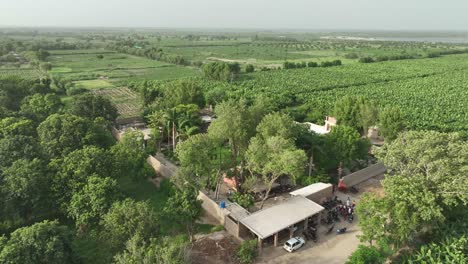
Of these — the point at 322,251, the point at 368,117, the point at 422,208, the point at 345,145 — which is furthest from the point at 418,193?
the point at 368,117

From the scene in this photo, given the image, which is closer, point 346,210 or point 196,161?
point 346,210

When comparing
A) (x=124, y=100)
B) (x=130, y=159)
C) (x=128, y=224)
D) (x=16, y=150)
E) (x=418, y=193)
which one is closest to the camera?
(x=128, y=224)

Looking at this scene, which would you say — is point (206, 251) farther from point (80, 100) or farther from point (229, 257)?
point (80, 100)

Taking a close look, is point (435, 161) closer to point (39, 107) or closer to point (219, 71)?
point (39, 107)

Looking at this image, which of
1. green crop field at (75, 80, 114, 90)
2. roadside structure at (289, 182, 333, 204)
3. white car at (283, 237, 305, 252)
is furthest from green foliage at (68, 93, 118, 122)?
green crop field at (75, 80, 114, 90)

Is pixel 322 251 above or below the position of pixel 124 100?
below

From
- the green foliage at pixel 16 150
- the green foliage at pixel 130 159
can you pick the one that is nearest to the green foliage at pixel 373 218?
the green foliage at pixel 130 159
